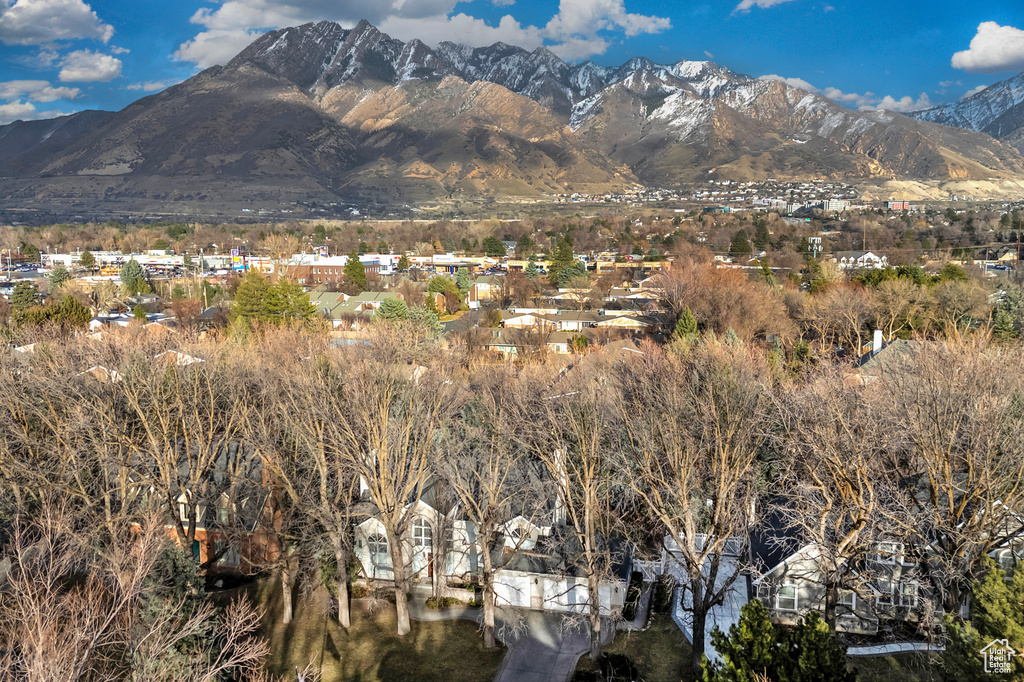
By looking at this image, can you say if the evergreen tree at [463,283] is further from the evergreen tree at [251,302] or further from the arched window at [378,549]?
the arched window at [378,549]

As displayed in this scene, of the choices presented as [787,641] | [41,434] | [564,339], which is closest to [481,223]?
[564,339]

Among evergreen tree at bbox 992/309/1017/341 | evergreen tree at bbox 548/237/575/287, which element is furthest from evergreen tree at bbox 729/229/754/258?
evergreen tree at bbox 992/309/1017/341

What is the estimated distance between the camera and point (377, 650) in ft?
51.1

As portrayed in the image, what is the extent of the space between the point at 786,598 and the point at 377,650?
8.80 meters

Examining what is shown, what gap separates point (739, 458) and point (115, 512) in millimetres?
14727

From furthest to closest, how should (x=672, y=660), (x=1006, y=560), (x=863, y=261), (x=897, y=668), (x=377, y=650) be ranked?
(x=863, y=261), (x=377, y=650), (x=1006, y=560), (x=672, y=660), (x=897, y=668)

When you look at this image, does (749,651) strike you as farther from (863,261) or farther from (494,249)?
(494,249)

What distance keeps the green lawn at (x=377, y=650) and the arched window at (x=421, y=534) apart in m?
1.68

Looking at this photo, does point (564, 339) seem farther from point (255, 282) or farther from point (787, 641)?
point (787, 641)

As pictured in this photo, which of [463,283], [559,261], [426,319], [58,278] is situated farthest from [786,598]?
[58,278]

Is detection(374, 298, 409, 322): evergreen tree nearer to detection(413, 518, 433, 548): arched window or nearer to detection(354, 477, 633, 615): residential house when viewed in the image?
detection(354, 477, 633, 615): residential house

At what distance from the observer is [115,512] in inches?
696

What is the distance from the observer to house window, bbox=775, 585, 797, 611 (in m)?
15.3

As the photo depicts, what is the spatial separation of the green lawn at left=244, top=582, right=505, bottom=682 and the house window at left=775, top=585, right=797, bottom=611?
19.6 feet
